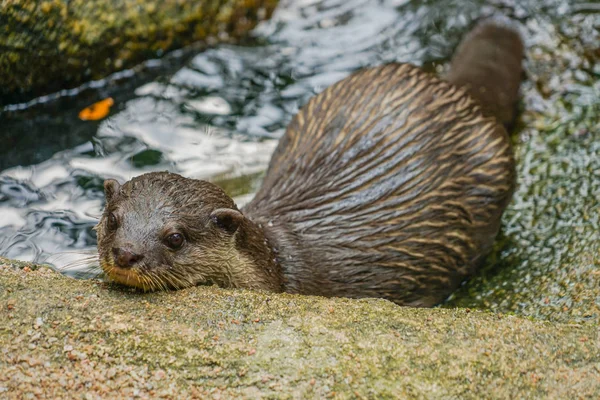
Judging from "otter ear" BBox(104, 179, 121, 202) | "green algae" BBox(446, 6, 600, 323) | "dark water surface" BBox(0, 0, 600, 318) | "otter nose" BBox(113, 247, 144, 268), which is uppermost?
"otter ear" BBox(104, 179, 121, 202)

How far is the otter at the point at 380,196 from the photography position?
3.56m

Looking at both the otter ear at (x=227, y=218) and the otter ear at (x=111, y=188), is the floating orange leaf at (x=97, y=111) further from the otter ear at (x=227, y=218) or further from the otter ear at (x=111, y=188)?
the otter ear at (x=227, y=218)

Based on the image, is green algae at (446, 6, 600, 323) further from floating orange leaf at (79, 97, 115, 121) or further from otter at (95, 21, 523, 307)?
floating orange leaf at (79, 97, 115, 121)

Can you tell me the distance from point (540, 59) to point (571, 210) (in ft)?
5.59

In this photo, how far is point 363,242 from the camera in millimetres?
3656

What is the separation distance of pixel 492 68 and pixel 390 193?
1.44 metres

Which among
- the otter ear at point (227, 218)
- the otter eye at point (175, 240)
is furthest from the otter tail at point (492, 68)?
the otter eye at point (175, 240)

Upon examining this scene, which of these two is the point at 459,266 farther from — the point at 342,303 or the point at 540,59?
the point at 540,59

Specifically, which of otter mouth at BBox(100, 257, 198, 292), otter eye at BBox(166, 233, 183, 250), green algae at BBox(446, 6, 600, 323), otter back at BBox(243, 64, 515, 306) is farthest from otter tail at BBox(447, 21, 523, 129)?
otter mouth at BBox(100, 257, 198, 292)

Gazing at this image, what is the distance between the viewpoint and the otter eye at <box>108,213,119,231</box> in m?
2.93

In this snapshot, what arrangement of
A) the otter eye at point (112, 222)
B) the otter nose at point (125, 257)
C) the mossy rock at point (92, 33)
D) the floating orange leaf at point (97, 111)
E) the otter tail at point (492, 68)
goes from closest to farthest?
1. the otter nose at point (125, 257)
2. the otter eye at point (112, 222)
3. the otter tail at point (492, 68)
4. the mossy rock at point (92, 33)
5. the floating orange leaf at point (97, 111)

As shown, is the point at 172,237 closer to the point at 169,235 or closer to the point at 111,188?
the point at 169,235

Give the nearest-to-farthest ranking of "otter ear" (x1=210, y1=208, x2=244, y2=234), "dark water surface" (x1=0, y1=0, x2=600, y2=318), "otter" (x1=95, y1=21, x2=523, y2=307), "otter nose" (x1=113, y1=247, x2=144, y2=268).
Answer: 1. "otter nose" (x1=113, y1=247, x2=144, y2=268)
2. "otter ear" (x1=210, y1=208, x2=244, y2=234)
3. "otter" (x1=95, y1=21, x2=523, y2=307)
4. "dark water surface" (x1=0, y1=0, x2=600, y2=318)

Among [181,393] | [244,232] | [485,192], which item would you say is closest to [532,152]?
[485,192]
